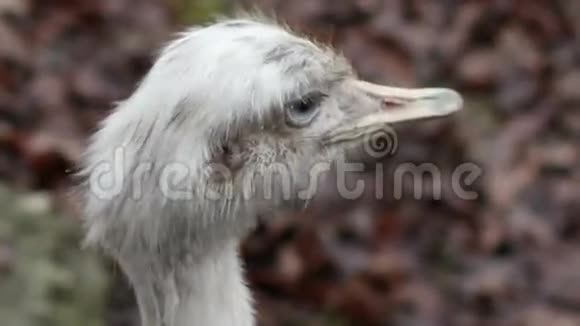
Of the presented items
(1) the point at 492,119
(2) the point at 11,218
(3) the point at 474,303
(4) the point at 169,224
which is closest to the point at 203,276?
(4) the point at 169,224

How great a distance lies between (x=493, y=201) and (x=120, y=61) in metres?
1.48

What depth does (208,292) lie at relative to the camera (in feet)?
9.07

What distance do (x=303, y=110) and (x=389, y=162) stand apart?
8.41 feet

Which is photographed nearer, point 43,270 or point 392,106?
point 392,106

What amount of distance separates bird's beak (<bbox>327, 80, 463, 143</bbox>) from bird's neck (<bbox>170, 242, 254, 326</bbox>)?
392 millimetres

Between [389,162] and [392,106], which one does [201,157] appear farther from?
[389,162]

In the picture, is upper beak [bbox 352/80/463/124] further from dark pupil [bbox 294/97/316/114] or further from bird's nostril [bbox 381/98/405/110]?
dark pupil [bbox 294/97/316/114]

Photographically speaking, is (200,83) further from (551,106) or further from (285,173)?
(551,106)

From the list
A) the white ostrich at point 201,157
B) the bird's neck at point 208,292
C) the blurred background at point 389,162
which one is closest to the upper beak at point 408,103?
the white ostrich at point 201,157

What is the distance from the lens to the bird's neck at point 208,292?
9.05 feet

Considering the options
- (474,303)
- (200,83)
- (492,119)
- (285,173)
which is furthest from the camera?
(492,119)

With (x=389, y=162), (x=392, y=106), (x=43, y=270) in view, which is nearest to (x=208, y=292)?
(x=392, y=106)

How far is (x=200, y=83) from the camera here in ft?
8.63

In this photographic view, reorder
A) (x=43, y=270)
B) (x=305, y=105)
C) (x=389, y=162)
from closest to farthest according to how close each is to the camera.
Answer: (x=305, y=105) → (x=43, y=270) → (x=389, y=162)
